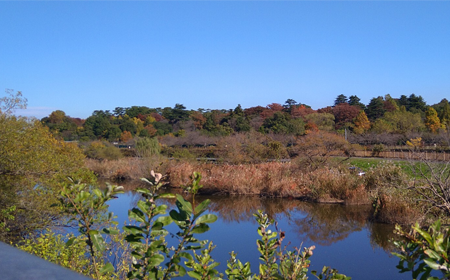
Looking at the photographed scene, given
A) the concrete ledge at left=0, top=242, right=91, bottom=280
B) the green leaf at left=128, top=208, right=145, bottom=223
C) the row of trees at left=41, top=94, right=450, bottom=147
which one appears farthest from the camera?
the row of trees at left=41, top=94, right=450, bottom=147

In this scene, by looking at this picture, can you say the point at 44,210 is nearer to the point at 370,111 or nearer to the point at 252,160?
the point at 252,160

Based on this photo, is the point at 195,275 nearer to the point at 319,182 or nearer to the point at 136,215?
the point at 136,215

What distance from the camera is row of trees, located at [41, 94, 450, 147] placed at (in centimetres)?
3722

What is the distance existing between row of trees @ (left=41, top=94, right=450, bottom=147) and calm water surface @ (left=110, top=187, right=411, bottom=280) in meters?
21.5

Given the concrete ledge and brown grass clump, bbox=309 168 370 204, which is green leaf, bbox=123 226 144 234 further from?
brown grass clump, bbox=309 168 370 204

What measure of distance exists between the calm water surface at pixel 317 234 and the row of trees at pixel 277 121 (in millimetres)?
21470

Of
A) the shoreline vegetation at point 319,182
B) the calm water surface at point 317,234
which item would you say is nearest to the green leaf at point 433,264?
the calm water surface at point 317,234

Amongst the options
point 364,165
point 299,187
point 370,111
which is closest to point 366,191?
point 299,187

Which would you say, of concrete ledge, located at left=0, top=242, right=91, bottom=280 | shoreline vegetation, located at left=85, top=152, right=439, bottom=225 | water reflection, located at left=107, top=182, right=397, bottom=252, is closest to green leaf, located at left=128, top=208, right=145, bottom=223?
concrete ledge, located at left=0, top=242, right=91, bottom=280

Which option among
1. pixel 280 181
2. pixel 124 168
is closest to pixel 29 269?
pixel 280 181

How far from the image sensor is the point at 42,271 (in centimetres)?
82

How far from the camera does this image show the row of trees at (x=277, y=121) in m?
37.2

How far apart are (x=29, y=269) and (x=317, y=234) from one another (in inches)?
458

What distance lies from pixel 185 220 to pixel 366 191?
15.0 m
